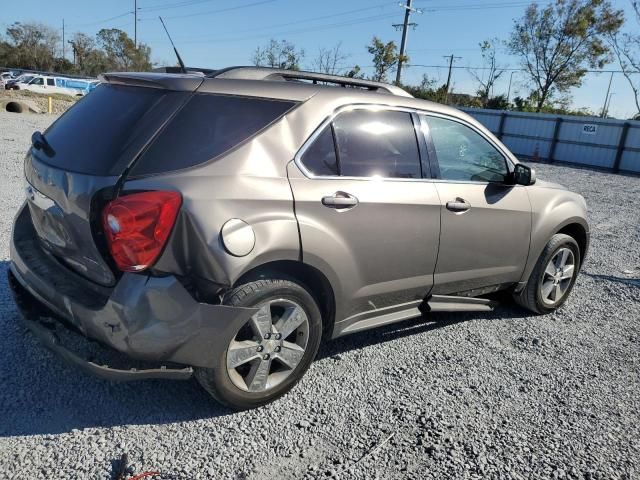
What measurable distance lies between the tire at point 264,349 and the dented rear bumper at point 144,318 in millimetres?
95

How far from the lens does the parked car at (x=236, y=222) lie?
247 centimetres

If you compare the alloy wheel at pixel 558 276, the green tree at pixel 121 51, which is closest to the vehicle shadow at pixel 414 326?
the alloy wheel at pixel 558 276

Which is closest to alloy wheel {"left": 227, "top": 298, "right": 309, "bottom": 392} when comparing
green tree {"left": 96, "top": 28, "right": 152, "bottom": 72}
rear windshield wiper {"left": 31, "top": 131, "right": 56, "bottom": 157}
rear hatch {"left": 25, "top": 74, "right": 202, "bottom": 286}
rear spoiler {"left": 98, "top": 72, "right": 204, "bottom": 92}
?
rear hatch {"left": 25, "top": 74, "right": 202, "bottom": 286}

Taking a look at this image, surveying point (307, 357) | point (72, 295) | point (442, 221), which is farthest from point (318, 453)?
point (442, 221)

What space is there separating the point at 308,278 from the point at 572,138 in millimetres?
23945

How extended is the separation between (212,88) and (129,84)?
1.78ft

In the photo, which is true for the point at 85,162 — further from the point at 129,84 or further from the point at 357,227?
→ the point at 357,227

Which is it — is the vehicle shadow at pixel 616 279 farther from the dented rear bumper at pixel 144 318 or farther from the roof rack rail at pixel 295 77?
the dented rear bumper at pixel 144 318

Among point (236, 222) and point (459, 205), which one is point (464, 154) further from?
point (236, 222)

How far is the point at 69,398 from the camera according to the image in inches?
113

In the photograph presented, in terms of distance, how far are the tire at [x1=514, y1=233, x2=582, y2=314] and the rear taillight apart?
324 centimetres

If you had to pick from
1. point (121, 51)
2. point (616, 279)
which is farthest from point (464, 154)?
point (121, 51)

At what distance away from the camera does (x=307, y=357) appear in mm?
3037

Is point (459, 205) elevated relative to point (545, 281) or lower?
elevated
